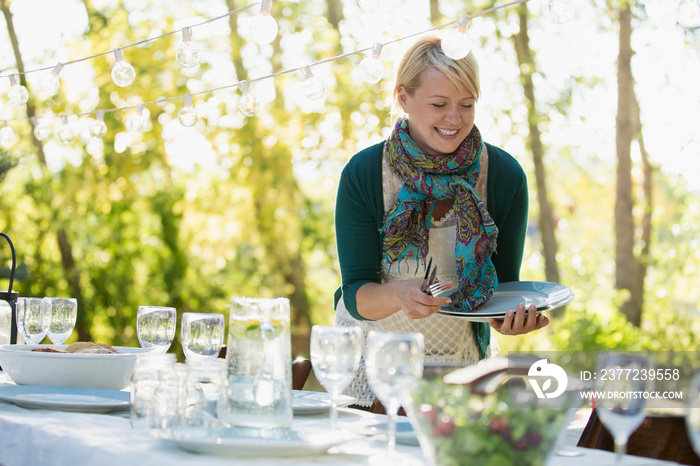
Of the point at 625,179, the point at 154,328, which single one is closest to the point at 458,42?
the point at 154,328

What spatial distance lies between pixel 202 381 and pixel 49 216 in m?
6.89

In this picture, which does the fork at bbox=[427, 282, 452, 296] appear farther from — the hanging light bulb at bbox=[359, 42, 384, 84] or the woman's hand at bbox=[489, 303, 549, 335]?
the hanging light bulb at bbox=[359, 42, 384, 84]

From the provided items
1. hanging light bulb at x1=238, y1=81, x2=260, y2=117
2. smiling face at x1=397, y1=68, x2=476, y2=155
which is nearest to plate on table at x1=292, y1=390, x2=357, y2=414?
smiling face at x1=397, y1=68, x2=476, y2=155

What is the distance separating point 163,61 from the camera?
736 centimetres

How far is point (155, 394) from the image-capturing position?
116 cm

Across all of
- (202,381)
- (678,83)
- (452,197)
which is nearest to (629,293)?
(678,83)

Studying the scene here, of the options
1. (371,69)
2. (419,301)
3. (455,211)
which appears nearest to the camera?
(419,301)

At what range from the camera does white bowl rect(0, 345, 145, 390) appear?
1.56 meters

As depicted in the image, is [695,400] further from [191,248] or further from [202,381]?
[191,248]

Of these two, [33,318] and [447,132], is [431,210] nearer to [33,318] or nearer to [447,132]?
[447,132]

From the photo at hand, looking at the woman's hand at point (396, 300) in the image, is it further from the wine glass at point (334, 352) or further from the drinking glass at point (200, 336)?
the wine glass at point (334, 352)

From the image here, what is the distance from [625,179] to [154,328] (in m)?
6.59

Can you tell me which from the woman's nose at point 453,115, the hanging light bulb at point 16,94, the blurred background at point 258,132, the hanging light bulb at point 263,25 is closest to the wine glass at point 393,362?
the hanging light bulb at point 263,25

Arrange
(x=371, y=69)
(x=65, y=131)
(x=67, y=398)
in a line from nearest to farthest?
(x=67, y=398) → (x=371, y=69) → (x=65, y=131)
